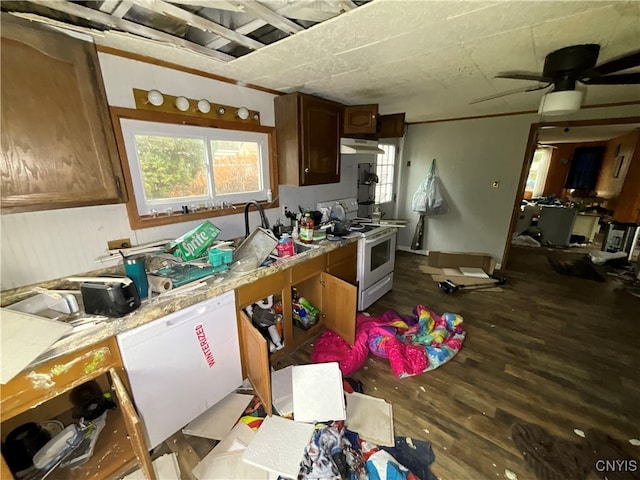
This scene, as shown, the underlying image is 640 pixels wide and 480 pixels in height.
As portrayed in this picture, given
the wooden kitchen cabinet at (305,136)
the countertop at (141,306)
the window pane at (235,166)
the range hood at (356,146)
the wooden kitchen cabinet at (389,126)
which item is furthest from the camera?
the wooden kitchen cabinet at (389,126)

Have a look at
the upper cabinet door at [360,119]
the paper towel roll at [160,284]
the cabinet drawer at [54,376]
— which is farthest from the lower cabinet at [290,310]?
the upper cabinet door at [360,119]

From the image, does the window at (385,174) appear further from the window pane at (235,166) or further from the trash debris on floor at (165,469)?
the trash debris on floor at (165,469)

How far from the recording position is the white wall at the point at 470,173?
3547mm

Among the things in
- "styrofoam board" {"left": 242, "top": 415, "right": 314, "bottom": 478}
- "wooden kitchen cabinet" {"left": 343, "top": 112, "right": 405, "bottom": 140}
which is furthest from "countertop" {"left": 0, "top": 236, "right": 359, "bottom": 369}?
"wooden kitchen cabinet" {"left": 343, "top": 112, "right": 405, "bottom": 140}

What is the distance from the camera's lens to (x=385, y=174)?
4297mm

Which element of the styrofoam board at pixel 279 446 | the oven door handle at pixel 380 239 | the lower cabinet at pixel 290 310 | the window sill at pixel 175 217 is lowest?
the styrofoam board at pixel 279 446

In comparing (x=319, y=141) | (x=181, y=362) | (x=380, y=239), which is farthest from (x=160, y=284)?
(x=380, y=239)

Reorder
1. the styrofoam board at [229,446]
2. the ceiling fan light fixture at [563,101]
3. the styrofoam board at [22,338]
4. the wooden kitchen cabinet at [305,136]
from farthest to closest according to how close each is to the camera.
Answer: the wooden kitchen cabinet at [305,136], the ceiling fan light fixture at [563,101], the styrofoam board at [229,446], the styrofoam board at [22,338]

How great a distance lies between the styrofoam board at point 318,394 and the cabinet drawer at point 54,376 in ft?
3.29

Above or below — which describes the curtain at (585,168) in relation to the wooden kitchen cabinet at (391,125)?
below

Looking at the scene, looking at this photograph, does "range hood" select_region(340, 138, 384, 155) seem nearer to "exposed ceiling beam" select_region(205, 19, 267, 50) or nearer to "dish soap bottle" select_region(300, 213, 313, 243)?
"dish soap bottle" select_region(300, 213, 313, 243)

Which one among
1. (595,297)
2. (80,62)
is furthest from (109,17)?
(595,297)

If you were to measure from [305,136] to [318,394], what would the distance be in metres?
2.03

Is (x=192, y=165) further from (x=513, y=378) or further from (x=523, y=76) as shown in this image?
(x=513, y=378)
